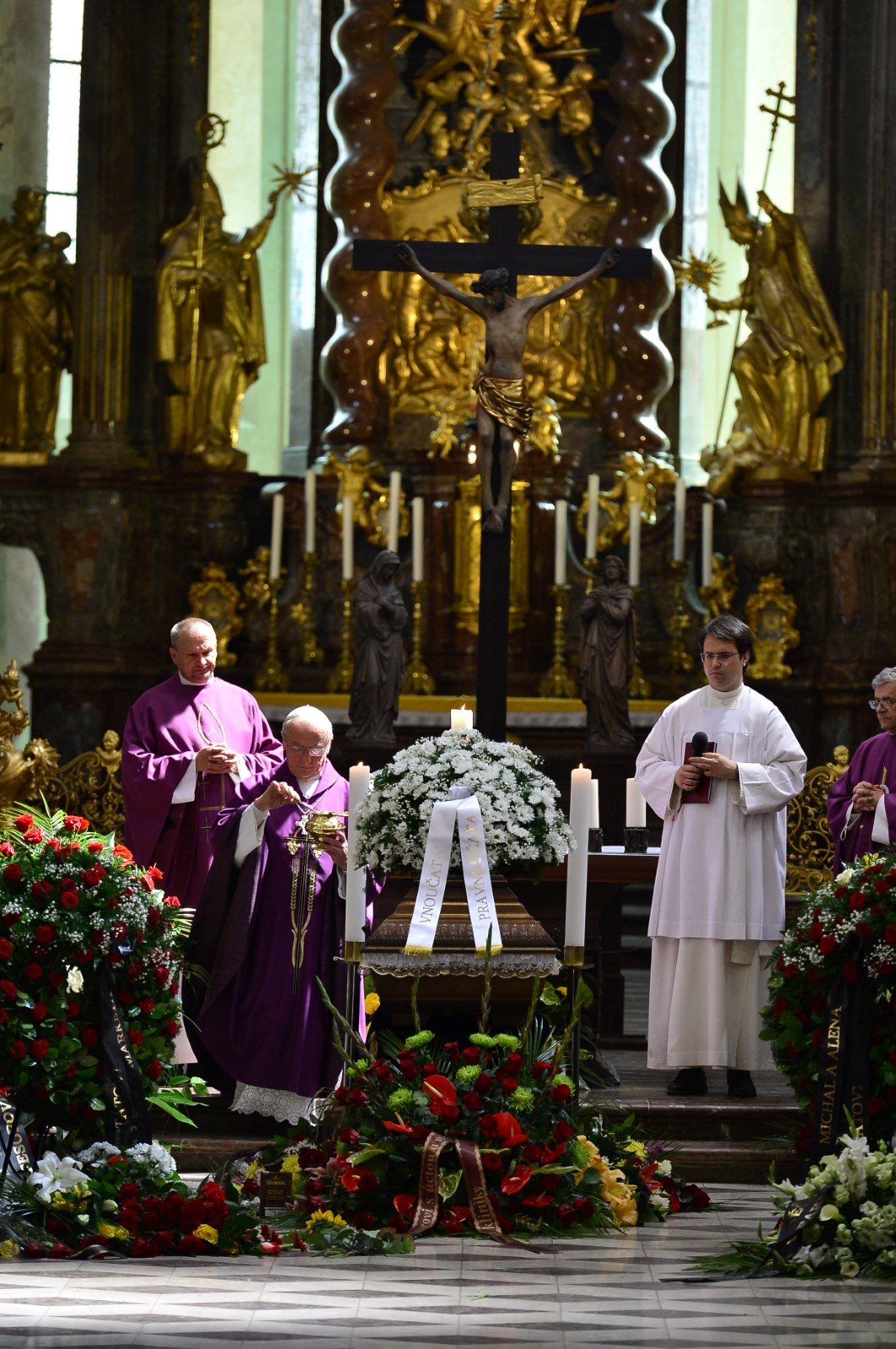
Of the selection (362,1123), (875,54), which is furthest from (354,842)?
(875,54)

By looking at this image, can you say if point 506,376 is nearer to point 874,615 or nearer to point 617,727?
point 617,727

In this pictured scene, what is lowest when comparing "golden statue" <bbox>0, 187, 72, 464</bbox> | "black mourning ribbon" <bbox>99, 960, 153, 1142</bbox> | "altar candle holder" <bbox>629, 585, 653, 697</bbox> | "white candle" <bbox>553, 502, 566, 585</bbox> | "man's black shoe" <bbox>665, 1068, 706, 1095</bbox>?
"man's black shoe" <bbox>665, 1068, 706, 1095</bbox>

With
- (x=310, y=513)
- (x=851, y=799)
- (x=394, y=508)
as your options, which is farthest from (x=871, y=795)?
(x=310, y=513)

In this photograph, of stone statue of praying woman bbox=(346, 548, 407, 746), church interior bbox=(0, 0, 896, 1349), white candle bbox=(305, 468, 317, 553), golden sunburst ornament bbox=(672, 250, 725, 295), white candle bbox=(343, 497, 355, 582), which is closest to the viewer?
stone statue of praying woman bbox=(346, 548, 407, 746)

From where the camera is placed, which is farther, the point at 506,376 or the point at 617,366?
the point at 617,366

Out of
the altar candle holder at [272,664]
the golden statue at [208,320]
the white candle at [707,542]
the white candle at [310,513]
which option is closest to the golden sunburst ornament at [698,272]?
the white candle at [707,542]

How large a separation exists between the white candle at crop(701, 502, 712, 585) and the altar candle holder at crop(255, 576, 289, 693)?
2677 mm

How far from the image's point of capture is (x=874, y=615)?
15.2 meters

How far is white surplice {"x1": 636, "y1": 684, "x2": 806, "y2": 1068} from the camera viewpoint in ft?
29.0

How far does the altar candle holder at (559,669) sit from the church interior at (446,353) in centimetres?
4

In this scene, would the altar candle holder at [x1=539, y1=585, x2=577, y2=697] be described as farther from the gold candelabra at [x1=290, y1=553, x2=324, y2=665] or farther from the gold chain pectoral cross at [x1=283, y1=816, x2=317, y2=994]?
the gold chain pectoral cross at [x1=283, y1=816, x2=317, y2=994]

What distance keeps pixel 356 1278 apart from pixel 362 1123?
679 mm

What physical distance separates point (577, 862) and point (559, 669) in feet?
25.3

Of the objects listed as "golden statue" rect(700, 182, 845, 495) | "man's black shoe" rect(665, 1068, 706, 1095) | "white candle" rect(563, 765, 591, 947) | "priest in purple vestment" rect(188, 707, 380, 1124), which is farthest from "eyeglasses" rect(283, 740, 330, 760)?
"golden statue" rect(700, 182, 845, 495)
